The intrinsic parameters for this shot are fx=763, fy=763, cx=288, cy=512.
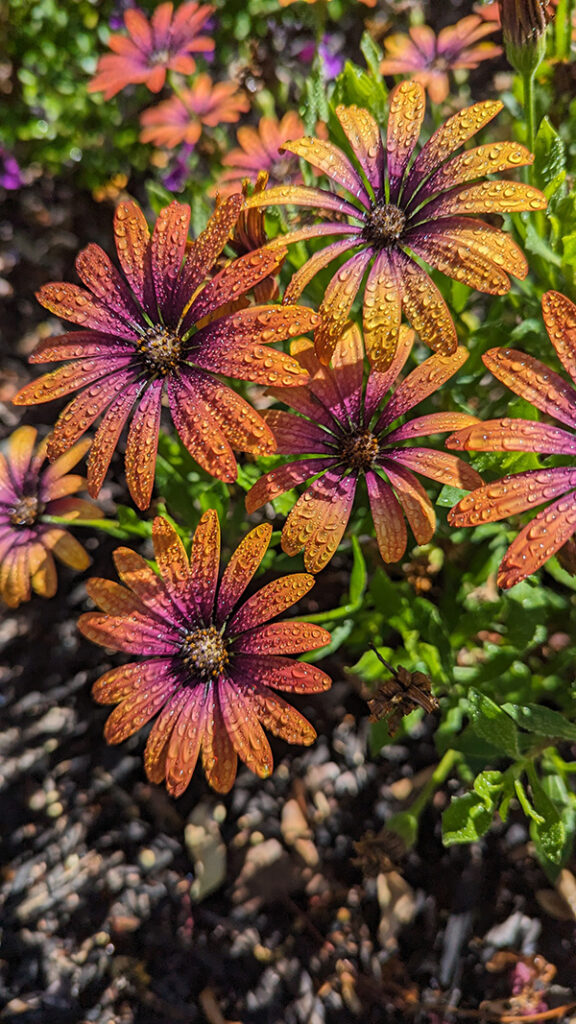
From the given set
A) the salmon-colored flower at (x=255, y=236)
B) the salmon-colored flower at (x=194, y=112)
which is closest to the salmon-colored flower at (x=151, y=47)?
the salmon-colored flower at (x=194, y=112)

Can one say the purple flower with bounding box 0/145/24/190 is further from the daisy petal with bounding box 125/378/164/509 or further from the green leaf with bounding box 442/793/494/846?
the green leaf with bounding box 442/793/494/846

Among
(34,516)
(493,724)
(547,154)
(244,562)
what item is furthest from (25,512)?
(547,154)

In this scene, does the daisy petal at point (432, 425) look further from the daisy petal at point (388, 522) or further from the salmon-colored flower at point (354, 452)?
the daisy petal at point (388, 522)

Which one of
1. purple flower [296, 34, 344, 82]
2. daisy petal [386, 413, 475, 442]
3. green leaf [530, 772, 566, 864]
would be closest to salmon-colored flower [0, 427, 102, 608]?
daisy petal [386, 413, 475, 442]

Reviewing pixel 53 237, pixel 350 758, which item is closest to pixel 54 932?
pixel 350 758

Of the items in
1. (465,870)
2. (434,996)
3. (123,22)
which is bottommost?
(434,996)

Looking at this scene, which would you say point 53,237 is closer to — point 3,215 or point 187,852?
point 3,215
